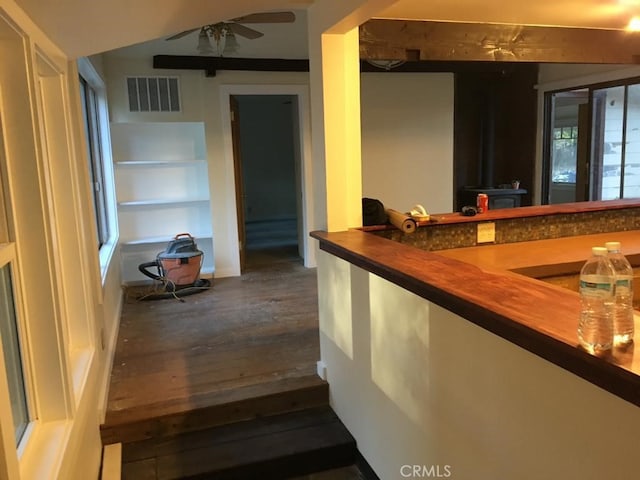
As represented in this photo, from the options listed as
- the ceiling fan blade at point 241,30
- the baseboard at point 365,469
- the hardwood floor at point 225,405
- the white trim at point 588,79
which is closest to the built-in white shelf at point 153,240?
the hardwood floor at point 225,405

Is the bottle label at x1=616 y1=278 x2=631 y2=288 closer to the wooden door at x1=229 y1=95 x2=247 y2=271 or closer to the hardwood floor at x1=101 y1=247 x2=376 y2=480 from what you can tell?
the hardwood floor at x1=101 y1=247 x2=376 y2=480

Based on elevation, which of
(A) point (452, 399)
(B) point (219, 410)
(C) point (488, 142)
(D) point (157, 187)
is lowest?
(B) point (219, 410)

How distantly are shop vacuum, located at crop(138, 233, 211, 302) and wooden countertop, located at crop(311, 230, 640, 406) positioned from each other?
2.60 meters

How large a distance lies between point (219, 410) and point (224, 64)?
3.65 meters

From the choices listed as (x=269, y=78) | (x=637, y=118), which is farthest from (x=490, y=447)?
(x=637, y=118)

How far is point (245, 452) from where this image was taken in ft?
8.15

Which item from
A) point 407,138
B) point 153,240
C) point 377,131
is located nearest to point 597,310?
point 153,240

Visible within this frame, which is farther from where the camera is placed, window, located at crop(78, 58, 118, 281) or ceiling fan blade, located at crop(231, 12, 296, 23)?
window, located at crop(78, 58, 118, 281)

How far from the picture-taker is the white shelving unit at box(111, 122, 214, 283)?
17.5ft

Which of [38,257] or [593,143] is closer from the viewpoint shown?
[38,257]

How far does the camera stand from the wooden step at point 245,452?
7.87 feet

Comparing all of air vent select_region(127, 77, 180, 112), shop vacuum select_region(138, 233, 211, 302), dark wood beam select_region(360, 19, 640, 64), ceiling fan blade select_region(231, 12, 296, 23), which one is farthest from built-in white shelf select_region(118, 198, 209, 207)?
dark wood beam select_region(360, 19, 640, 64)

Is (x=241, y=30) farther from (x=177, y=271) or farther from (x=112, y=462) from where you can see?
(x=112, y=462)

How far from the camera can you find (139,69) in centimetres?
511
